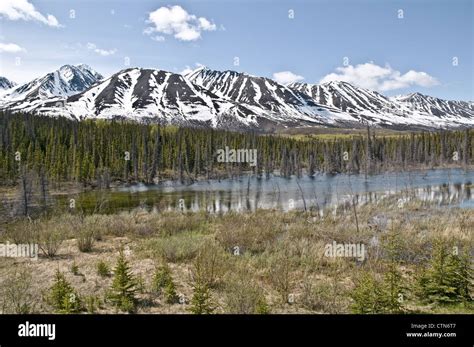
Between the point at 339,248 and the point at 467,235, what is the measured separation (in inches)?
236

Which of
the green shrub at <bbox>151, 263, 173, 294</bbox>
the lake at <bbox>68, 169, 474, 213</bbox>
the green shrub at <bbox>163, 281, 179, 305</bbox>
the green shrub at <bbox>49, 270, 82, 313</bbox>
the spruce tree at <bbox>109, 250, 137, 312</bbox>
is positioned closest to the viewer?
the green shrub at <bbox>49, 270, 82, 313</bbox>

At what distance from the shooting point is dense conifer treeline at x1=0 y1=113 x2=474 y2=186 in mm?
57500

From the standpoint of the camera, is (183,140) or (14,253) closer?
(14,253)

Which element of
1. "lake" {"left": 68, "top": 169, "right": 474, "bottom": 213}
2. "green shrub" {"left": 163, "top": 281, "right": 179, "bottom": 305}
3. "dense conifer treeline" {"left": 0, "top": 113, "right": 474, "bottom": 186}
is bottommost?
"lake" {"left": 68, "top": 169, "right": 474, "bottom": 213}

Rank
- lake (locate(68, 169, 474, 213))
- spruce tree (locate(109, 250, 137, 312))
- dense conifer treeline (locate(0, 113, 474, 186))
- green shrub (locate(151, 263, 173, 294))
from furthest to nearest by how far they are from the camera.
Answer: dense conifer treeline (locate(0, 113, 474, 186))
lake (locate(68, 169, 474, 213))
green shrub (locate(151, 263, 173, 294))
spruce tree (locate(109, 250, 137, 312))

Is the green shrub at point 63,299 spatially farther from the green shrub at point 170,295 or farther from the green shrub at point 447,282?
the green shrub at point 447,282

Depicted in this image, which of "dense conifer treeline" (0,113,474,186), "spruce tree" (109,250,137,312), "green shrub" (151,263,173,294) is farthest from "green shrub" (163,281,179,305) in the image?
"dense conifer treeline" (0,113,474,186)

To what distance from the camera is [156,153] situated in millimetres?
69938

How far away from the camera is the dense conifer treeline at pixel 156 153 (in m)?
57.5

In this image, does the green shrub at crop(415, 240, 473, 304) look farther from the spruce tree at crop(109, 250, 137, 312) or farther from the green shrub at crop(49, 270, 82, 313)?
the green shrub at crop(49, 270, 82, 313)
